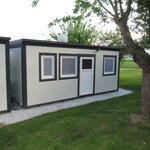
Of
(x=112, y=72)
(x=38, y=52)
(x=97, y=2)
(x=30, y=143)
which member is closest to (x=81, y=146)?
(x=30, y=143)

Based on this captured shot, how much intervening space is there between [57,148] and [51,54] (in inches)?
191

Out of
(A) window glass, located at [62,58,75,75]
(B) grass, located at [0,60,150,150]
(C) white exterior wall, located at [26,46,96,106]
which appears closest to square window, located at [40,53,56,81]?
(C) white exterior wall, located at [26,46,96,106]

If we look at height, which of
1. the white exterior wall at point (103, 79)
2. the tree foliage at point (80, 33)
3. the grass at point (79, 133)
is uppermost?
the tree foliage at point (80, 33)

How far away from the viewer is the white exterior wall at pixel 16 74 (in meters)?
8.26

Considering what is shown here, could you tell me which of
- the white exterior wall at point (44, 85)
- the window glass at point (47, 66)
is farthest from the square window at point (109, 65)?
the window glass at point (47, 66)

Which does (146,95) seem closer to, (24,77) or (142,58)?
(142,58)

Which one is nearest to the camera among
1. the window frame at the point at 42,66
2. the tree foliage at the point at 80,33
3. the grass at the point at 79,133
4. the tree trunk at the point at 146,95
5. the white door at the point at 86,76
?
the grass at the point at 79,133

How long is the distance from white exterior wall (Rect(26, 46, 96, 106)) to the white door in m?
0.37

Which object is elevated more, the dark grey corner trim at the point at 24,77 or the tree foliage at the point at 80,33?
the tree foliage at the point at 80,33

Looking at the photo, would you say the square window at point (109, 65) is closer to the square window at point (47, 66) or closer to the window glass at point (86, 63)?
the window glass at point (86, 63)

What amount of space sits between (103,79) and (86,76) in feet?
4.41

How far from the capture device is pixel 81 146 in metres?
4.54

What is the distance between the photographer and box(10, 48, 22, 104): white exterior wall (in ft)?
27.1

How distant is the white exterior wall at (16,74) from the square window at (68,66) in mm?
1811
